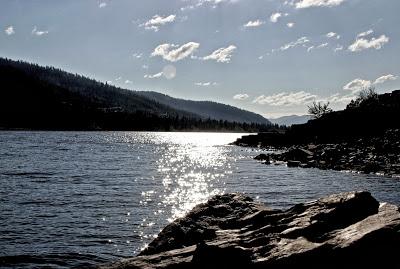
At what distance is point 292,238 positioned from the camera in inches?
564

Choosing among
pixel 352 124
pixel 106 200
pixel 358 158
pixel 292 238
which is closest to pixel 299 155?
pixel 358 158

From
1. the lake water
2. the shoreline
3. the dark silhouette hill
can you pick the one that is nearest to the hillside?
the dark silhouette hill

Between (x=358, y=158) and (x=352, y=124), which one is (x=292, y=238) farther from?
(x=352, y=124)

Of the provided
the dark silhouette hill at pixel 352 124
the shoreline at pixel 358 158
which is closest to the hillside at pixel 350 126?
the dark silhouette hill at pixel 352 124

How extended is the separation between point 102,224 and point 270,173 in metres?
38.6

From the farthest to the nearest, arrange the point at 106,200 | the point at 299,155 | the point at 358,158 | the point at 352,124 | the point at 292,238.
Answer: the point at 352,124, the point at 299,155, the point at 358,158, the point at 106,200, the point at 292,238

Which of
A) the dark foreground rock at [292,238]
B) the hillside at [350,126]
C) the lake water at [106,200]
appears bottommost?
the lake water at [106,200]

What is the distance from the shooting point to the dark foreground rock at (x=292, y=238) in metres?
12.4

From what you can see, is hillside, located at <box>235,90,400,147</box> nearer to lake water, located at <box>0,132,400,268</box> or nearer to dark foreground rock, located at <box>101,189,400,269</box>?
lake water, located at <box>0,132,400,268</box>

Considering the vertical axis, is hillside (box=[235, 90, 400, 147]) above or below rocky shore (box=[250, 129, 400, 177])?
above

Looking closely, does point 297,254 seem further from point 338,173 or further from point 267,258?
point 338,173

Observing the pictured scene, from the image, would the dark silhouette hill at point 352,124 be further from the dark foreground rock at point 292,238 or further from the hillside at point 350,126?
the dark foreground rock at point 292,238

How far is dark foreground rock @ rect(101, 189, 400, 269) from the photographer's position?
40.8 ft

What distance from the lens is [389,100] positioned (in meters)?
146
